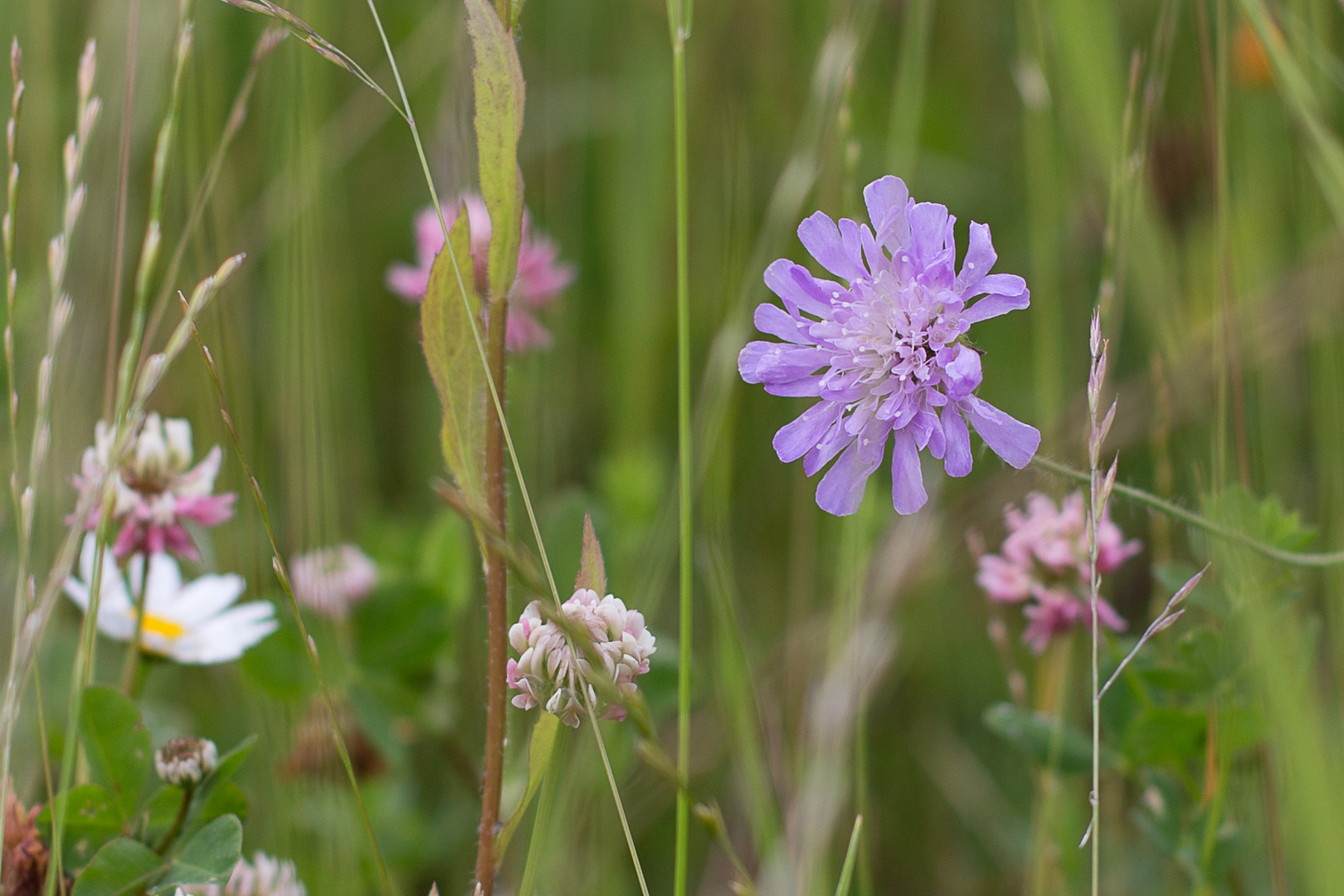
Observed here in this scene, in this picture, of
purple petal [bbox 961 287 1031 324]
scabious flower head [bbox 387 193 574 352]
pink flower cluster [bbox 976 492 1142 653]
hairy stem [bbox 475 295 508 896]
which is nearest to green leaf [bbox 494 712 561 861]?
hairy stem [bbox 475 295 508 896]

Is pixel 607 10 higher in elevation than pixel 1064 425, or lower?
higher

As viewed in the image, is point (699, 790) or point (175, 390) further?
point (175, 390)

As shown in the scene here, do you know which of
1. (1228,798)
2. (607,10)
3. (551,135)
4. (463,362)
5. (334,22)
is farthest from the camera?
(607,10)

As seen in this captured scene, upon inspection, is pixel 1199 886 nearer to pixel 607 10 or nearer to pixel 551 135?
pixel 551 135

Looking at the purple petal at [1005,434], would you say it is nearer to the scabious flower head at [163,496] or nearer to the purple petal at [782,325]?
the purple petal at [782,325]

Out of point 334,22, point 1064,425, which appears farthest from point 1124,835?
point 334,22

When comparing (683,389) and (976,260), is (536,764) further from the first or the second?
(976,260)

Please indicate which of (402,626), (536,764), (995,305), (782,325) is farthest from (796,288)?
(402,626)

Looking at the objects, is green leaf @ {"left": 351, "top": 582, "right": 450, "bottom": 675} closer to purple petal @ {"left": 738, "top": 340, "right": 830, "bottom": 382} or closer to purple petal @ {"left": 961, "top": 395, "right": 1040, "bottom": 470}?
purple petal @ {"left": 738, "top": 340, "right": 830, "bottom": 382}
